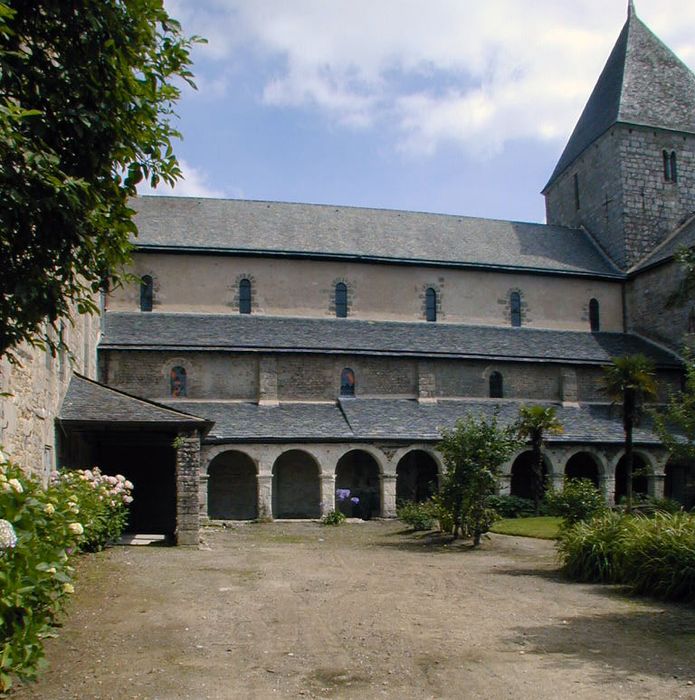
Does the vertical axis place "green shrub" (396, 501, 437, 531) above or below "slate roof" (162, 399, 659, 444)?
below

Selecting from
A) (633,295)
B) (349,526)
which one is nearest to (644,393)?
(633,295)

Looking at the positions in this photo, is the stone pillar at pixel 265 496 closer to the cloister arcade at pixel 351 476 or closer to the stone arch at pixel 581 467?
the cloister arcade at pixel 351 476

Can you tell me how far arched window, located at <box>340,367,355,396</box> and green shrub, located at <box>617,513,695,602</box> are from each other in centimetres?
1865

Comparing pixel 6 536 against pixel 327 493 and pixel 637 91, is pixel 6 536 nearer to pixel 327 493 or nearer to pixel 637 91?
pixel 327 493

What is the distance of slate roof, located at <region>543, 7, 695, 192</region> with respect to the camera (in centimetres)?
3841

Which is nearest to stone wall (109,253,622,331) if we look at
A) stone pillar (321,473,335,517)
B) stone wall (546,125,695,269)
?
stone wall (546,125,695,269)

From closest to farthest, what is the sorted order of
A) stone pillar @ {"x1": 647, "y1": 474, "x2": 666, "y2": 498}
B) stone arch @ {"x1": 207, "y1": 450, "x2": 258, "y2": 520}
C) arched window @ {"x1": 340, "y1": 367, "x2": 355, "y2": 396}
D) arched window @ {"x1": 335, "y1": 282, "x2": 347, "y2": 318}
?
stone arch @ {"x1": 207, "y1": 450, "x2": 258, "y2": 520} → arched window @ {"x1": 340, "y1": 367, "x2": 355, "y2": 396} → stone pillar @ {"x1": 647, "y1": 474, "x2": 666, "y2": 498} → arched window @ {"x1": 335, "y1": 282, "x2": 347, "y2": 318}

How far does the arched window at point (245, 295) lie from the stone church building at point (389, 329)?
0.06m

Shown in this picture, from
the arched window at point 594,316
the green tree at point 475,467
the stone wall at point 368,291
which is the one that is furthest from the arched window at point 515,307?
the green tree at point 475,467

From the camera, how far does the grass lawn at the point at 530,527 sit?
21348 mm

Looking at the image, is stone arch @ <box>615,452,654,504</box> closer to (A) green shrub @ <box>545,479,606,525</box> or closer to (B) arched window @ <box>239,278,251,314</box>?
(A) green shrub @ <box>545,479,606,525</box>

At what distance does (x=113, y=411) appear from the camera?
17594 millimetres

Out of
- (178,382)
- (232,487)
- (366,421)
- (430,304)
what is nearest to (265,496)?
(232,487)

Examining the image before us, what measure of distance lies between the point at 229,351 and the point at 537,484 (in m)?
12.0
